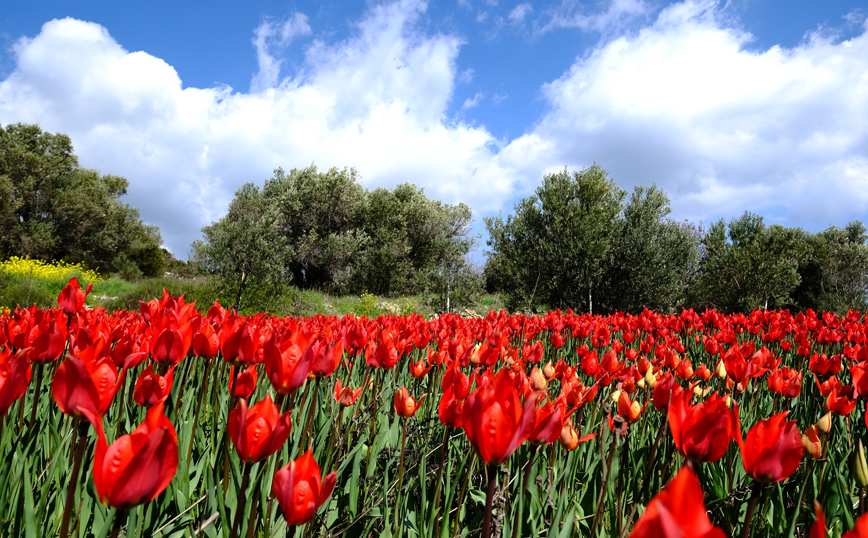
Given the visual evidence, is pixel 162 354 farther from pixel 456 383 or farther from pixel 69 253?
pixel 69 253

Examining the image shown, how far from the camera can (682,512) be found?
1.57ft

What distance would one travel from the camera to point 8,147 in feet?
102

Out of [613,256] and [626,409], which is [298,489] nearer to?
[626,409]

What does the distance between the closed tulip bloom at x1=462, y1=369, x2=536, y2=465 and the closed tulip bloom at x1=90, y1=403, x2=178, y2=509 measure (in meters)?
0.55

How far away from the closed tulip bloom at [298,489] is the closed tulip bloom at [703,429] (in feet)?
2.67

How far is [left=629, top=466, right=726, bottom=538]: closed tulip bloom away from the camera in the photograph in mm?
467

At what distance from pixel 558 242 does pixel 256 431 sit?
16.8m

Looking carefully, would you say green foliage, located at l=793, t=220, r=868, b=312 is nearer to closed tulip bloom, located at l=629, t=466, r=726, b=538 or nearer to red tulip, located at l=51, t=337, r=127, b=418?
closed tulip bloom, located at l=629, t=466, r=726, b=538

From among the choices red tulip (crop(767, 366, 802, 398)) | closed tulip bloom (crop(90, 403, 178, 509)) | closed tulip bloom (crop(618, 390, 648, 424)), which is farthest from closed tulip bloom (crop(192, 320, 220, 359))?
red tulip (crop(767, 366, 802, 398))

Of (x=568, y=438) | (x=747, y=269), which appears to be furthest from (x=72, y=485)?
(x=747, y=269)

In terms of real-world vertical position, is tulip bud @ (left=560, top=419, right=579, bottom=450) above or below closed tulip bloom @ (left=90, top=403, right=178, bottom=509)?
below

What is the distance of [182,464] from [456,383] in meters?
0.96

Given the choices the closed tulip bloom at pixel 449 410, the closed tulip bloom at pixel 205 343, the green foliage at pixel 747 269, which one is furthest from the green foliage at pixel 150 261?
the closed tulip bloom at pixel 449 410

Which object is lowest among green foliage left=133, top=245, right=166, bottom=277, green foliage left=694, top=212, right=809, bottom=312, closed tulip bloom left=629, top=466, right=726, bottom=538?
closed tulip bloom left=629, top=466, right=726, bottom=538
